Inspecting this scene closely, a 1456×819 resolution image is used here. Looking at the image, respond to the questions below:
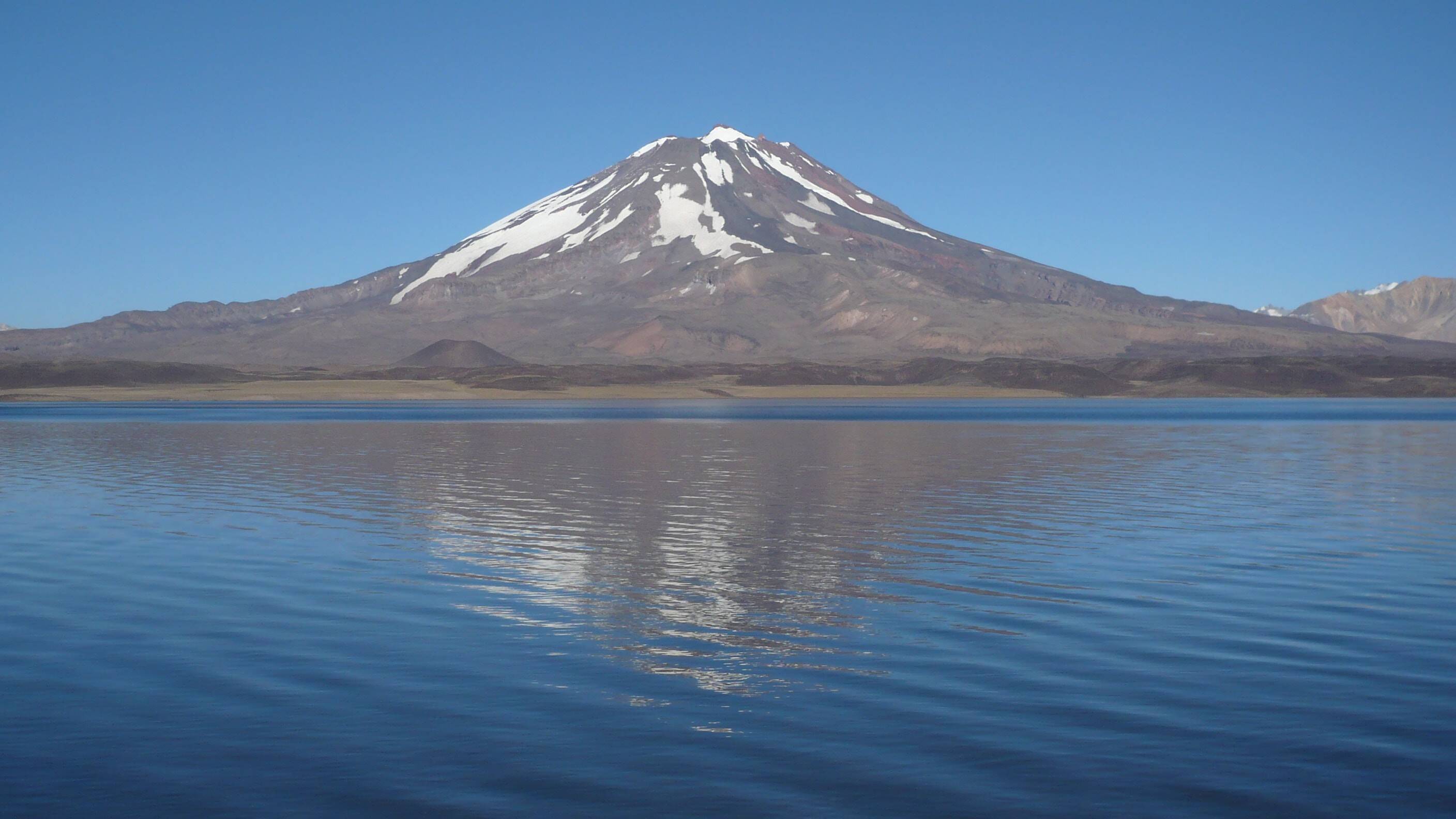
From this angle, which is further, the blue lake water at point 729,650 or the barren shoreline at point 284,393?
the barren shoreline at point 284,393

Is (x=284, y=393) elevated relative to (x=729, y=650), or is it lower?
elevated

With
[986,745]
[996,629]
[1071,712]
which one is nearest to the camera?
[986,745]

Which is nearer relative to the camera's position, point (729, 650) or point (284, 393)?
point (729, 650)

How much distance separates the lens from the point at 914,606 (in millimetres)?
17156

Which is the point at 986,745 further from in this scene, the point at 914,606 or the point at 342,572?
the point at 342,572

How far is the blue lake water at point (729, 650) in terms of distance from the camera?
9586mm

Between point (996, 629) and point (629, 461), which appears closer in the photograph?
point (996, 629)

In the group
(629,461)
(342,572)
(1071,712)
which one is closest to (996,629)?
(1071,712)

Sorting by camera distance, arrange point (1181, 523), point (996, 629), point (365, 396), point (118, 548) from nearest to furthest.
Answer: point (996, 629), point (118, 548), point (1181, 523), point (365, 396)

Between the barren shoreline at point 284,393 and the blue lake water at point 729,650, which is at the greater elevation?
the barren shoreline at point 284,393

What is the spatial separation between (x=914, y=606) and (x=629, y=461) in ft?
105

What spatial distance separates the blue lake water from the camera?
9586 mm

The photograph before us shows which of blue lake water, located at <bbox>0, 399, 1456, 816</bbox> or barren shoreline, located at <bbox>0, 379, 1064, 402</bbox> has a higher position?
A: barren shoreline, located at <bbox>0, 379, 1064, 402</bbox>

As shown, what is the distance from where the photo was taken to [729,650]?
14.4 m
